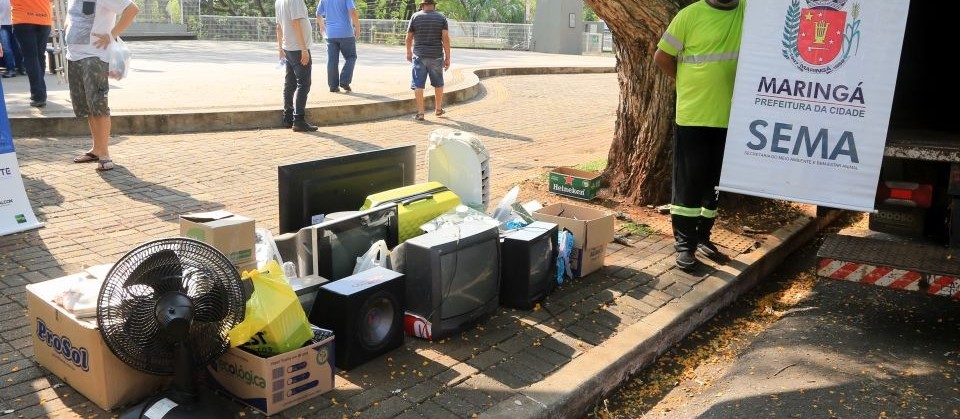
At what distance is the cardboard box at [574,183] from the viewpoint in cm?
757

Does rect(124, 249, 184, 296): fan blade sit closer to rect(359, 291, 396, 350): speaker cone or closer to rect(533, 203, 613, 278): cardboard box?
rect(359, 291, 396, 350): speaker cone

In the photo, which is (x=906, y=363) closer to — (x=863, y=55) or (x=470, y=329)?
(x=863, y=55)

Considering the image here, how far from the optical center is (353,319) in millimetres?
4105

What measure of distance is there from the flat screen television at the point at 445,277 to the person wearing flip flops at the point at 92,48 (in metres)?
4.55

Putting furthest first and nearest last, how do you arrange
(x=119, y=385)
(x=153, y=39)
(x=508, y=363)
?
1. (x=153, y=39)
2. (x=508, y=363)
3. (x=119, y=385)

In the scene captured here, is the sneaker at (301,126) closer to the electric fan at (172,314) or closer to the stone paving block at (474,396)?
the stone paving block at (474,396)

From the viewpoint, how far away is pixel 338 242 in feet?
15.5

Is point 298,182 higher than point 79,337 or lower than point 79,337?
higher

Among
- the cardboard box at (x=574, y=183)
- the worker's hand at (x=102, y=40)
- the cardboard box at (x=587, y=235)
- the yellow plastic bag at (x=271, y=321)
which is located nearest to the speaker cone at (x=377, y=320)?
the yellow plastic bag at (x=271, y=321)

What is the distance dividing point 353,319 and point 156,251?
103 cm

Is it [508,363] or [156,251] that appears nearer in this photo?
[156,251]

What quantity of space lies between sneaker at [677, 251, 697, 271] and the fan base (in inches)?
137

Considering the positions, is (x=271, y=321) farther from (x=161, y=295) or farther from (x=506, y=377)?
(x=506, y=377)


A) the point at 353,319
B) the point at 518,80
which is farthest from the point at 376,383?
the point at 518,80
